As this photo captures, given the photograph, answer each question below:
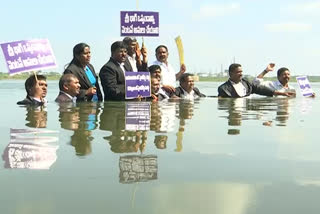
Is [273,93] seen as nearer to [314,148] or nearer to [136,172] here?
[314,148]

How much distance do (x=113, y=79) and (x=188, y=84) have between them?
2006 millimetres

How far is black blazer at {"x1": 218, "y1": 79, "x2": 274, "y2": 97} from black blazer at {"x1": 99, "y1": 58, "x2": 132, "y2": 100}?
8.95ft

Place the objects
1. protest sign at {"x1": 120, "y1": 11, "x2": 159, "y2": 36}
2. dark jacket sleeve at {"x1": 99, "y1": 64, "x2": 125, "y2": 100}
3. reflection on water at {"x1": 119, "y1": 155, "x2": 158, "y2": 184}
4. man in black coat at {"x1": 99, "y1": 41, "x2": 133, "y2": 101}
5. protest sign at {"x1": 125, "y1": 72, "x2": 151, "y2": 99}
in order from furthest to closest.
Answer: protest sign at {"x1": 120, "y1": 11, "x2": 159, "y2": 36} → protest sign at {"x1": 125, "y1": 72, "x2": 151, "y2": 99} → dark jacket sleeve at {"x1": 99, "y1": 64, "x2": 125, "y2": 100} → man in black coat at {"x1": 99, "y1": 41, "x2": 133, "y2": 101} → reflection on water at {"x1": 119, "y1": 155, "x2": 158, "y2": 184}

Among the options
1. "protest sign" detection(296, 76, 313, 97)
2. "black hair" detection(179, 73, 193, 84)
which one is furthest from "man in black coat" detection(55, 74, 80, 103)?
"protest sign" detection(296, 76, 313, 97)

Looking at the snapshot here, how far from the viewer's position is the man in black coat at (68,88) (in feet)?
27.7

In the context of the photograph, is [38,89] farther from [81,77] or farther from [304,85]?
[304,85]

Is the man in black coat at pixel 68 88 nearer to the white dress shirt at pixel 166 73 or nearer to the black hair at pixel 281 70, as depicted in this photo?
the white dress shirt at pixel 166 73

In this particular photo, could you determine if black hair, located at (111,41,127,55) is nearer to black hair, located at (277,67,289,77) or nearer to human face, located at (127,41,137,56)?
human face, located at (127,41,137,56)

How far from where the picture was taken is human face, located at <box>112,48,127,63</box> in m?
9.39

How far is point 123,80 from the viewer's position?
9.85 m

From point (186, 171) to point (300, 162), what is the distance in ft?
2.98

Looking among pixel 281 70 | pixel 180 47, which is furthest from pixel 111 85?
pixel 281 70

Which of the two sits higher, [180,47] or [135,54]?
[180,47]

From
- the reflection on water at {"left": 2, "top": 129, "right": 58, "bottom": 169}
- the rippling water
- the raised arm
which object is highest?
the raised arm
